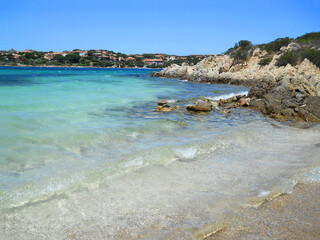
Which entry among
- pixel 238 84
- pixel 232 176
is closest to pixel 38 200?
pixel 232 176

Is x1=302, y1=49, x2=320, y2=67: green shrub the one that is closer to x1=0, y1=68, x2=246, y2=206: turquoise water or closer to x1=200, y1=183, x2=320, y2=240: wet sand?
x1=0, y1=68, x2=246, y2=206: turquoise water

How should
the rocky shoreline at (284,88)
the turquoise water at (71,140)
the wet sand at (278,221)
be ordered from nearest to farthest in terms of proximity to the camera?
the wet sand at (278,221), the turquoise water at (71,140), the rocky shoreline at (284,88)

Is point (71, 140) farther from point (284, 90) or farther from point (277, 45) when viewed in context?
point (277, 45)

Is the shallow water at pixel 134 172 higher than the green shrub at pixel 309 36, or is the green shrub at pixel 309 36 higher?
the green shrub at pixel 309 36

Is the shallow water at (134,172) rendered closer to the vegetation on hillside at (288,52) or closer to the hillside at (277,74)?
the hillside at (277,74)

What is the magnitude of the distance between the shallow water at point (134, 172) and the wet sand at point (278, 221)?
0.90 feet

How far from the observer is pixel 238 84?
37438 mm

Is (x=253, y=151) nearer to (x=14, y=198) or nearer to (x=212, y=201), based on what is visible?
(x=212, y=201)

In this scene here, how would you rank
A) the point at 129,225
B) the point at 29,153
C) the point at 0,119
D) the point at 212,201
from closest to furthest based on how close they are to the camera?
1. the point at 129,225
2. the point at 212,201
3. the point at 29,153
4. the point at 0,119

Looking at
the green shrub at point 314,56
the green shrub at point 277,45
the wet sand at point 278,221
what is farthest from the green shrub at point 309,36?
the wet sand at point 278,221

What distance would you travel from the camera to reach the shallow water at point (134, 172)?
11.8 ft

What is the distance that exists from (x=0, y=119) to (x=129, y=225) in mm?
9160

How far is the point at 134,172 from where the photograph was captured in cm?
543

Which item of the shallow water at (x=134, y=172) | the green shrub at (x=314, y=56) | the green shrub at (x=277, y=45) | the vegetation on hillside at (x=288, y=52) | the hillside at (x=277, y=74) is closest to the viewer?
the shallow water at (x=134, y=172)
